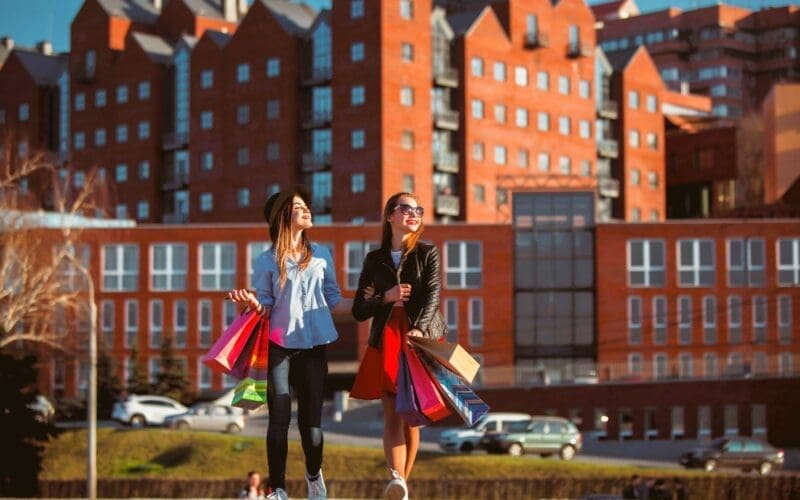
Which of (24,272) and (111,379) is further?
(111,379)

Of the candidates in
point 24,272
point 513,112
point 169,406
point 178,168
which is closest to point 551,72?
point 513,112

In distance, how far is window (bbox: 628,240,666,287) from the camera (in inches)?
3433

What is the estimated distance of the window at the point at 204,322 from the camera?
3494 inches

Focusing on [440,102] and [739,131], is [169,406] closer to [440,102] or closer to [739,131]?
[440,102]

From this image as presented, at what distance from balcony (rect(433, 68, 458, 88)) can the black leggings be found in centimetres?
9028

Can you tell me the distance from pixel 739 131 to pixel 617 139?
1856 centimetres

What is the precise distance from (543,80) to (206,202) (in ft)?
77.4

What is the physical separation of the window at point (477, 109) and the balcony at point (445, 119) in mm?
1439

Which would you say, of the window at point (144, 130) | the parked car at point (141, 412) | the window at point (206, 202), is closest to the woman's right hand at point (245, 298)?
the parked car at point (141, 412)

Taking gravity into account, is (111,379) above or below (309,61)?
below

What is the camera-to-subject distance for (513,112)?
108125mm

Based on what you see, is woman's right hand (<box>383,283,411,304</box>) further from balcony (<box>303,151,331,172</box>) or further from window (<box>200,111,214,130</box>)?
window (<box>200,111,214,130</box>)

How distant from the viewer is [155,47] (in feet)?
374

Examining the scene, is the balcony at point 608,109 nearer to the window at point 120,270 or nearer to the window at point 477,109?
the window at point 477,109
